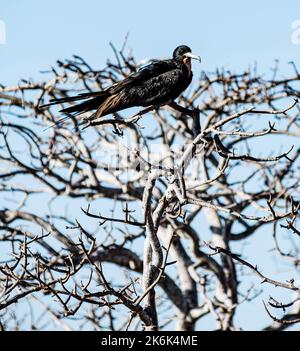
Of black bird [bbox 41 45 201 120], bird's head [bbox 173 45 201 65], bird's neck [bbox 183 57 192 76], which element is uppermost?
bird's head [bbox 173 45 201 65]

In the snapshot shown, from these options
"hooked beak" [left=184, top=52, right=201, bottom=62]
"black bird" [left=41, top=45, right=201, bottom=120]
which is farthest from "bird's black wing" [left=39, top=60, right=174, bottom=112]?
"hooked beak" [left=184, top=52, right=201, bottom=62]

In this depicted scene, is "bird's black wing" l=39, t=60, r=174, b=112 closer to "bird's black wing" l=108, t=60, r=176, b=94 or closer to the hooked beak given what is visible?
"bird's black wing" l=108, t=60, r=176, b=94

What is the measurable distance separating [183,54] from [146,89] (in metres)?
0.46

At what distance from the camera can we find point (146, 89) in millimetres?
5090

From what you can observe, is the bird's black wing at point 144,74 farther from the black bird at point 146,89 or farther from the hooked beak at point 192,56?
the hooked beak at point 192,56

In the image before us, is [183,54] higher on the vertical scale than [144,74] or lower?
higher

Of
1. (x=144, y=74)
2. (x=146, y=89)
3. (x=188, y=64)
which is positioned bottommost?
(x=146, y=89)

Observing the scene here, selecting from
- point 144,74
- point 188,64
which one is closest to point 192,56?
point 188,64

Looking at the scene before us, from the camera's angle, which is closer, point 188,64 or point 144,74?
point 144,74

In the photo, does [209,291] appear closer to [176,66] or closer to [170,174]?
[176,66]

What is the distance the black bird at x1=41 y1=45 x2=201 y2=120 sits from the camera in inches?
190

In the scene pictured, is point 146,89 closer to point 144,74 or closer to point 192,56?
point 144,74

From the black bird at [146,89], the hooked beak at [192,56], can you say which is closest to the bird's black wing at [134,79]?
the black bird at [146,89]
